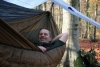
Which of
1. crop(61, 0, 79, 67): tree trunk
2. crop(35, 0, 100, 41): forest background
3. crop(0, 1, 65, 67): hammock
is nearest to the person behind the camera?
crop(0, 1, 65, 67): hammock

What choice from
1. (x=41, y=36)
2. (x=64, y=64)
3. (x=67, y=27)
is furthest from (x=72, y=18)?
(x=41, y=36)

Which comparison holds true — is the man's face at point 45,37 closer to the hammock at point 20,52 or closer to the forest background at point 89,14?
the hammock at point 20,52

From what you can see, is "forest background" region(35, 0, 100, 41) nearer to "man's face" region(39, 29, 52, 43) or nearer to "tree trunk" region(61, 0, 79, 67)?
"tree trunk" region(61, 0, 79, 67)

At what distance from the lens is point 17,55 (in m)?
2.49

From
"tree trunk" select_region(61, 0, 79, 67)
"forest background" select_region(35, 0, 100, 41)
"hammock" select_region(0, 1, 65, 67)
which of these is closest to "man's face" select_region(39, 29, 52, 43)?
"hammock" select_region(0, 1, 65, 67)

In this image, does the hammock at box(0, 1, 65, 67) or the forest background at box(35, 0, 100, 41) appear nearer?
the hammock at box(0, 1, 65, 67)

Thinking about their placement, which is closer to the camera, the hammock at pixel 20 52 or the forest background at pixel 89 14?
the hammock at pixel 20 52

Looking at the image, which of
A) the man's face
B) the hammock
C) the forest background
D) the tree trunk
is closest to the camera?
the hammock

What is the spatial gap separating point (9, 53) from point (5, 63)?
4.6 inches

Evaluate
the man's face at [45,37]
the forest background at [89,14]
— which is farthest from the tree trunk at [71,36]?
the forest background at [89,14]

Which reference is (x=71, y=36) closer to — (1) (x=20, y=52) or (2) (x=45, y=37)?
(2) (x=45, y=37)

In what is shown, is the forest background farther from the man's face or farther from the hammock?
the hammock

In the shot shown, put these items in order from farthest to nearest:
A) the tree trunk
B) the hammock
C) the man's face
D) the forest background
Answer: the forest background, the tree trunk, the man's face, the hammock

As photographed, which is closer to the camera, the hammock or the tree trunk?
the hammock
